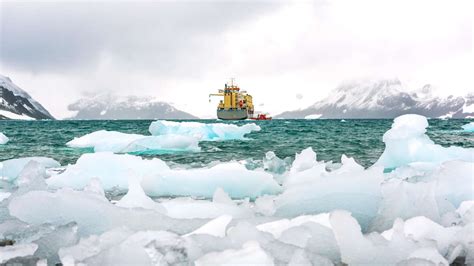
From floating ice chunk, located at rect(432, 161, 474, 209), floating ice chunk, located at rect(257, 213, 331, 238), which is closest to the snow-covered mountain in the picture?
floating ice chunk, located at rect(432, 161, 474, 209)

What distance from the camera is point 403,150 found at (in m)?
10.3

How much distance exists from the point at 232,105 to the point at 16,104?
123383mm

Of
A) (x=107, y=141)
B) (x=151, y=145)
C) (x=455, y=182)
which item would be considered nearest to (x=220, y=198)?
(x=455, y=182)

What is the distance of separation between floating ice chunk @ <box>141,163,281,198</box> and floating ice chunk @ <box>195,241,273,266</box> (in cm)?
402

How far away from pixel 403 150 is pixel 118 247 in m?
9.23

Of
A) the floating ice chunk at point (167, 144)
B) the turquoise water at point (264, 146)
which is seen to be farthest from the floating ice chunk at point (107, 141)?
the turquoise water at point (264, 146)

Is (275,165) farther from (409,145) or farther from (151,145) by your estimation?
(151,145)

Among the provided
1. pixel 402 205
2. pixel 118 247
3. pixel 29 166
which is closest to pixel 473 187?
pixel 402 205

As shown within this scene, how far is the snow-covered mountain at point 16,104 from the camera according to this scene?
535 feet

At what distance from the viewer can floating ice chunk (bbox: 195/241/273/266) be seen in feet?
7.02

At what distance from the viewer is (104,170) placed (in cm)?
778

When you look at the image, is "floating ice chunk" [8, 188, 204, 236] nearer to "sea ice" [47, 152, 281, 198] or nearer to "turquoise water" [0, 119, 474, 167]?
"sea ice" [47, 152, 281, 198]

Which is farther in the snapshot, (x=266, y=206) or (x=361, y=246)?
(x=266, y=206)

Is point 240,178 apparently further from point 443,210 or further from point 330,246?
point 330,246
